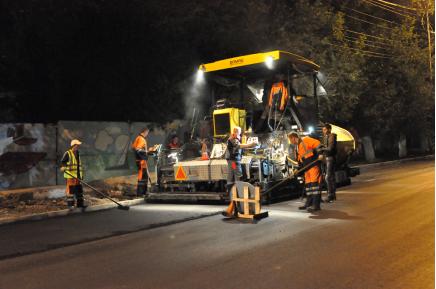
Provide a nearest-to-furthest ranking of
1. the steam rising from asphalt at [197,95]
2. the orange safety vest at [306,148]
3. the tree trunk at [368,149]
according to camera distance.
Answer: the orange safety vest at [306,148], the steam rising from asphalt at [197,95], the tree trunk at [368,149]

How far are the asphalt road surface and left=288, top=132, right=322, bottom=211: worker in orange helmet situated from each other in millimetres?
317

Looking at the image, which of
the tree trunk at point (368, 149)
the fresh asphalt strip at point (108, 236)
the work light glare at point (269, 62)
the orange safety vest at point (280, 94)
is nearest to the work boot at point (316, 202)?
the fresh asphalt strip at point (108, 236)

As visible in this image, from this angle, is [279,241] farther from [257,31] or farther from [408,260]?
[257,31]

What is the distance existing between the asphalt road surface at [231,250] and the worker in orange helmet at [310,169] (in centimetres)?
32

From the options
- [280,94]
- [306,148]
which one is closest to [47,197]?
[280,94]

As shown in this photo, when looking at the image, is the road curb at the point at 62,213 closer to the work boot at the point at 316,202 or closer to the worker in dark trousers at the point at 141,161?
the worker in dark trousers at the point at 141,161

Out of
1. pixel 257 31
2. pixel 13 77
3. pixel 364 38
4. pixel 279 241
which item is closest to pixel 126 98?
pixel 13 77

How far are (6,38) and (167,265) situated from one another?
1135 cm

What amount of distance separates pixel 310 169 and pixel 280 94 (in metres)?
2.88

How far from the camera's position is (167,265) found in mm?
5934

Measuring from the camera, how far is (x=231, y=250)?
21.6 ft

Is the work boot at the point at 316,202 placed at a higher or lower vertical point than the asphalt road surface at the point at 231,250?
higher

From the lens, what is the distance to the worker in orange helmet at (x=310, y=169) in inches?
380

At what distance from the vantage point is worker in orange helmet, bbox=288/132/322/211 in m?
9.64
